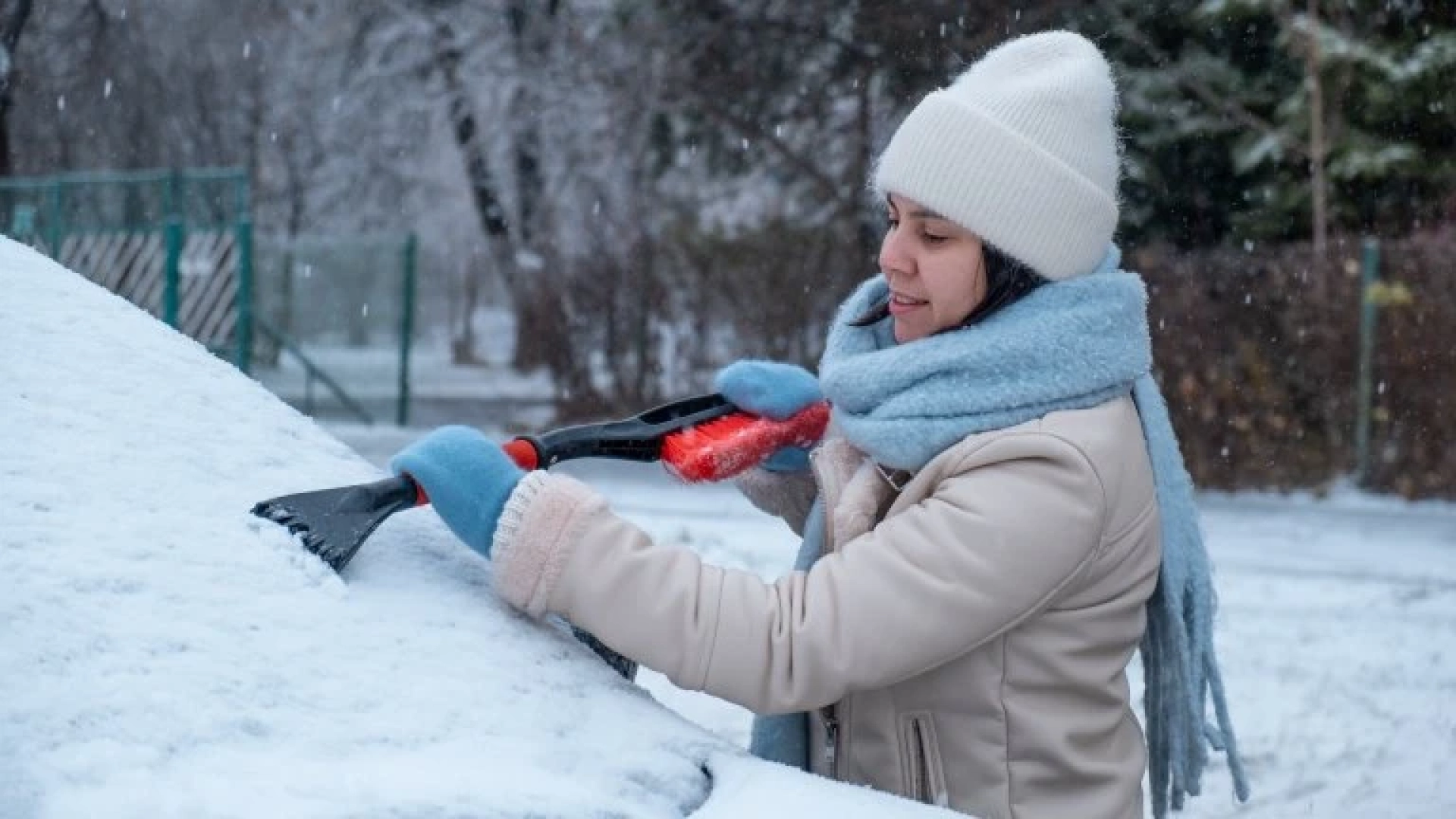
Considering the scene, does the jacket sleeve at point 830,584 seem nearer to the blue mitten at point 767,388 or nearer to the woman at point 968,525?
the woman at point 968,525

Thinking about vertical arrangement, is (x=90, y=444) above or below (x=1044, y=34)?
below

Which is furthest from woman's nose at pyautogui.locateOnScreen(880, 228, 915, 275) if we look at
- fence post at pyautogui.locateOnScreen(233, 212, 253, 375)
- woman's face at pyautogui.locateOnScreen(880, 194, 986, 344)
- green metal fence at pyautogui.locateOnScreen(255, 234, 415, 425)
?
green metal fence at pyautogui.locateOnScreen(255, 234, 415, 425)

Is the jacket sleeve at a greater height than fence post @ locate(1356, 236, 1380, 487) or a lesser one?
greater

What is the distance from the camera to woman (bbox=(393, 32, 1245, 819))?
1.57 m

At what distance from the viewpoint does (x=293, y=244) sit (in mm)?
17125

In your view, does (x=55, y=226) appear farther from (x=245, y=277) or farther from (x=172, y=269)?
(x=172, y=269)

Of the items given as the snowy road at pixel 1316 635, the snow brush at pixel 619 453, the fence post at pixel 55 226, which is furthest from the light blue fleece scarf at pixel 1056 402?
the fence post at pixel 55 226

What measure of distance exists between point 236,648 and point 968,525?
28.3 inches

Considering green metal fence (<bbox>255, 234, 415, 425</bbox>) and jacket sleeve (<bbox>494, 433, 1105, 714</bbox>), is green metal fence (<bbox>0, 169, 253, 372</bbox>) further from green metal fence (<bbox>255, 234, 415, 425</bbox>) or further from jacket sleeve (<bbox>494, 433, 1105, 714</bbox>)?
jacket sleeve (<bbox>494, 433, 1105, 714</bbox>)

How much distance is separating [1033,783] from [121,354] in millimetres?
1009

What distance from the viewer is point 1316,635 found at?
6.70 metres

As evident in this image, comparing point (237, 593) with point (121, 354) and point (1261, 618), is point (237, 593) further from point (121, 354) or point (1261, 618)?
point (1261, 618)

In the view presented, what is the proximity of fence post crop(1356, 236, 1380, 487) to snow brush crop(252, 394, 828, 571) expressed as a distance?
32.3ft

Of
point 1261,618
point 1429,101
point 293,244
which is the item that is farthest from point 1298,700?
point 293,244
